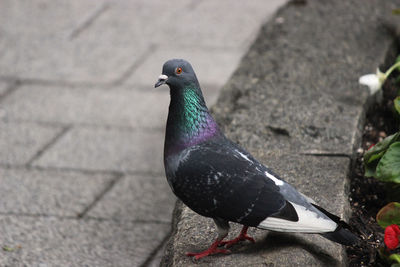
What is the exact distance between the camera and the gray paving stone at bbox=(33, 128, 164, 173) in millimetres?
4406

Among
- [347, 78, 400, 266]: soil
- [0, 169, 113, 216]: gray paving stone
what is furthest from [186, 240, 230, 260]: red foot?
[0, 169, 113, 216]: gray paving stone

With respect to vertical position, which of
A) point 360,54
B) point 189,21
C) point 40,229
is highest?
point 360,54

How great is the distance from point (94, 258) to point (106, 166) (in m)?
1.05

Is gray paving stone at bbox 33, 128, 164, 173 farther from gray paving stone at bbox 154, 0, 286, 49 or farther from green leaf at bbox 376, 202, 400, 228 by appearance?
green leaf at bbox 376, 202, 400, 228

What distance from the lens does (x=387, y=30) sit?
4254 millimetres

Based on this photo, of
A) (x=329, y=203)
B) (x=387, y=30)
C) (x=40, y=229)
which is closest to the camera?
(x=329, y=203)

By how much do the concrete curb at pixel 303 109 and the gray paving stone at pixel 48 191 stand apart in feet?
3.42

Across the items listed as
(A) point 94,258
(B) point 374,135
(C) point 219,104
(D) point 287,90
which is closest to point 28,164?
(A) point 94,258

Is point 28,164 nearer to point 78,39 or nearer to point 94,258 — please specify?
→ point 94,258

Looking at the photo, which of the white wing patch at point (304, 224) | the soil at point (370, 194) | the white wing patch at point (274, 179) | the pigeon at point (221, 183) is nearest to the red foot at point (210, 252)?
the pigeon at point (221, 183)

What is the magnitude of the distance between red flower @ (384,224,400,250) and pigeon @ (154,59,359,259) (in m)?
0.11

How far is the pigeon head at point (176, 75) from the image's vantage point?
246 cm

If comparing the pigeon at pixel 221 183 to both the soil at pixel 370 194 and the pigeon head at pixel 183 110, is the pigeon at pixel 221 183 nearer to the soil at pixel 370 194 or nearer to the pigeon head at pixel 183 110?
the pigeon head at pixel 183 110

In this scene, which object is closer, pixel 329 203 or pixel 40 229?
pixel 329 203
